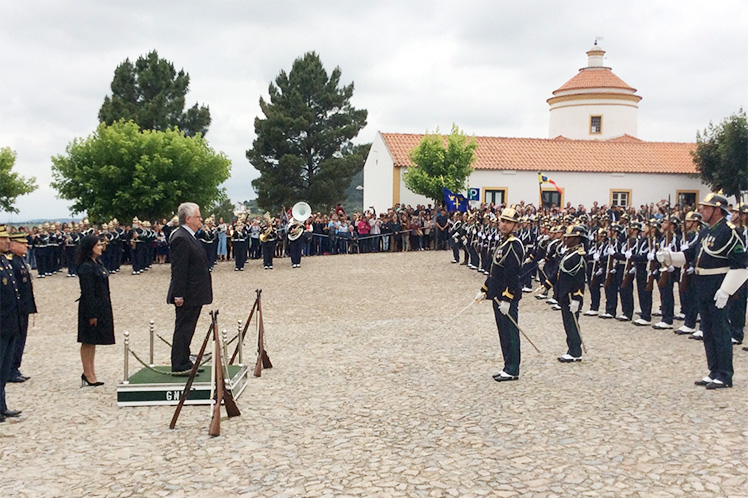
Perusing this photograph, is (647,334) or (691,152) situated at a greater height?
(691,152)

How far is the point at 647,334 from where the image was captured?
→ 12.1m

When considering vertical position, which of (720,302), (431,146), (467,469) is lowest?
(467,469)

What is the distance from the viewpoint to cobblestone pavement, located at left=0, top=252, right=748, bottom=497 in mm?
5613

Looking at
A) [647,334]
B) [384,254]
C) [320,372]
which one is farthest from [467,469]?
[384,254]

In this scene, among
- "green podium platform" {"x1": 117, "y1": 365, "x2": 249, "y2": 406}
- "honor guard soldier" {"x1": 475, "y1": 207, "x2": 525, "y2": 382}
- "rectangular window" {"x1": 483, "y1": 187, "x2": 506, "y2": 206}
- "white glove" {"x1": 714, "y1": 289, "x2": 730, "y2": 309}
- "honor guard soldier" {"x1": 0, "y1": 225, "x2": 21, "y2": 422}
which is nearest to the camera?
"honor guard soldier" {"x1": 0, "y1": 225, "x2": 21, "y2": 422}

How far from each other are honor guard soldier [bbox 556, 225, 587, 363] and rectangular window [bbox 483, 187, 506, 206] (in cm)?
2983

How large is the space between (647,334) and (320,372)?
245 inches

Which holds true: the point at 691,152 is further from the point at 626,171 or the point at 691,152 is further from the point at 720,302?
the point at 720,302

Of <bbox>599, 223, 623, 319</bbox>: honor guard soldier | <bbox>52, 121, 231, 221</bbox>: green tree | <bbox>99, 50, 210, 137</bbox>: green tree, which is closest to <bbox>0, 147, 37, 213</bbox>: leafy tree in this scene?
<bbox>52, 121, 231, 221</bbox>: green tree

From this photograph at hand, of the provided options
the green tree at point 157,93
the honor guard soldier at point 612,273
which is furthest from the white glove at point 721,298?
the green tree at point 157,93

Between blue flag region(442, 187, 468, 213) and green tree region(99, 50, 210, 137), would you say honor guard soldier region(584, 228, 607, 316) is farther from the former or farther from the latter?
green tree region(99, 50, 210, 137)

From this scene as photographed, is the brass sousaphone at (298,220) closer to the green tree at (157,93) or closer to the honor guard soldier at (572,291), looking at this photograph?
the honor guard soldier at (572,291)

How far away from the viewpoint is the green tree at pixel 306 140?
177ft

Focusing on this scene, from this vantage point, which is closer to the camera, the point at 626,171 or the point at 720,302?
the point at 720,302
